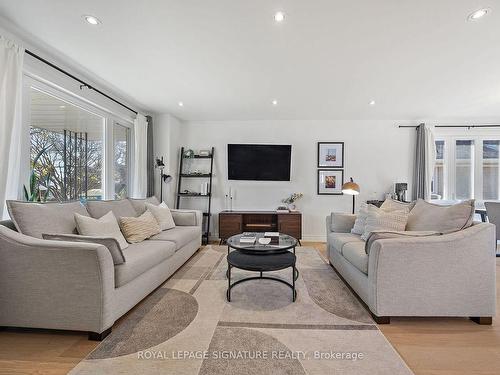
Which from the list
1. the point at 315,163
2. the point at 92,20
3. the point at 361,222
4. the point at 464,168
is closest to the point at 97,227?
the point at 92,20

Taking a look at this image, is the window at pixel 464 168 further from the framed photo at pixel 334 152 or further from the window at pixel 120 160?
the window at pixel 120 160

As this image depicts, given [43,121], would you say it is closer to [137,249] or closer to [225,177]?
[137,249]

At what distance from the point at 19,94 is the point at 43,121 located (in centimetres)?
61

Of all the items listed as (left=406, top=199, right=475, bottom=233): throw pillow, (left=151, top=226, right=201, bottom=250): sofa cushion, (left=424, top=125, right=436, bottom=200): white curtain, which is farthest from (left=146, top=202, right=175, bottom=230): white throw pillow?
(left=424, top=125, right=436, bottom=200): white curtain

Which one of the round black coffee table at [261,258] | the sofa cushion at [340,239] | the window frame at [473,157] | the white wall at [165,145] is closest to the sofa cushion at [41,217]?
the round black coffee table at [261,258]

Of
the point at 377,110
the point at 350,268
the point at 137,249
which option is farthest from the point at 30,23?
the point at 377,110

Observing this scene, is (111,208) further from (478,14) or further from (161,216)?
(478,14)

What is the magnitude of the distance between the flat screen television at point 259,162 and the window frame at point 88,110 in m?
1.93

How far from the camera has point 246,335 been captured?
178 centimetres

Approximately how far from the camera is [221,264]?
3391 millimetres

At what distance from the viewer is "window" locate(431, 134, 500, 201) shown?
16.5ft

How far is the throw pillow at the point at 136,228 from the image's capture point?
2.77 m

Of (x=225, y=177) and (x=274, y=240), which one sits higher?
(x=225, y=177)

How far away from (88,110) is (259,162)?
9.73ft
